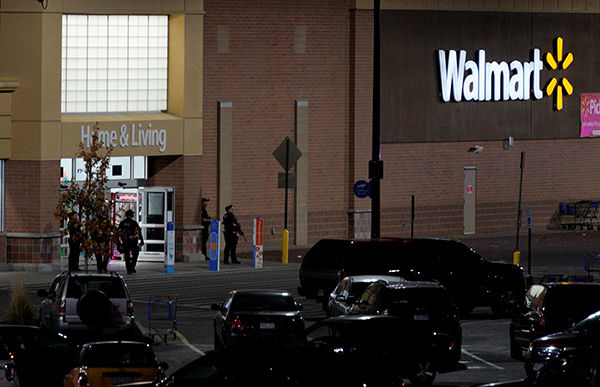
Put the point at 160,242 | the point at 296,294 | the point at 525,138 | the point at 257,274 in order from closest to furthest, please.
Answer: the point at 296,294 < the point at 257,274 < the point at 160,242 < the point at 525,138

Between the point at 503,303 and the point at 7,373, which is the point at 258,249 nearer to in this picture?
the point at 503,303

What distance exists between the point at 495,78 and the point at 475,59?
1.05 metres

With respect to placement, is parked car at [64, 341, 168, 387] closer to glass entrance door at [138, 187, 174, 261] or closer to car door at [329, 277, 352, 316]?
car door at [329, 277, 352, 316]

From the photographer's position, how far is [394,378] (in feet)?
49.1

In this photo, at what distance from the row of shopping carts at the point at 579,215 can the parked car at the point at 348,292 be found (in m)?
23.4

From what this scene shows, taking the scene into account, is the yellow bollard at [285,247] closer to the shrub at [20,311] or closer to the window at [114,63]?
the window at [114,63]

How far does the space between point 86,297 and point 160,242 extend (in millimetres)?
15165

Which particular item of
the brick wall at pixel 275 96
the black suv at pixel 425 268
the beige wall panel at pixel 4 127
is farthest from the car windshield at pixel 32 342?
the brick wall at pixel 275 96

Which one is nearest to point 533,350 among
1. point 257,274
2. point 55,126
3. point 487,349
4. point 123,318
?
point 487,349

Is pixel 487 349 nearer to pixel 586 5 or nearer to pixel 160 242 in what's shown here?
pixel 160 242

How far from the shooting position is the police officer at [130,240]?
3556 centimetres

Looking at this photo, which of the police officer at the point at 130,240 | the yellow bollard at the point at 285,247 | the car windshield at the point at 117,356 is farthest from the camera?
the yellow bollard at the point at 285,247

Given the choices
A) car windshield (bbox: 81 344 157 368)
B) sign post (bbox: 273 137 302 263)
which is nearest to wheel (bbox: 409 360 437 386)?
car windshield (bbox: 81 344 157 368)

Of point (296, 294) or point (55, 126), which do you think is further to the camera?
point (55, 126)
